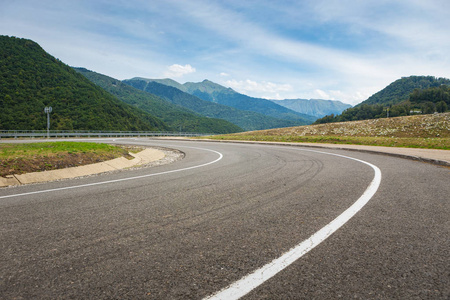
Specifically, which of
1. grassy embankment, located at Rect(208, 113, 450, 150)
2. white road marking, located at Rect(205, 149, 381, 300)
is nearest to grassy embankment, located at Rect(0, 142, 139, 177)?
white road marking, located at Rect(205, 149, 381, 300)

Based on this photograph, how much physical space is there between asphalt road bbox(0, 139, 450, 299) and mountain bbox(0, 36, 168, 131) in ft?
260

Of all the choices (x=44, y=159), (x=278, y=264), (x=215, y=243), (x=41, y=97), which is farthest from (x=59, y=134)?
(x=41, y=97)

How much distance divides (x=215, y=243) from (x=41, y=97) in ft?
343

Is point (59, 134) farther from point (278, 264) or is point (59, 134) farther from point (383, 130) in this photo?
point (383, 130)

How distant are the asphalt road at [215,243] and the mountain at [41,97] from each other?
79184 mm

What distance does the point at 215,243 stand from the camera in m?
2.92

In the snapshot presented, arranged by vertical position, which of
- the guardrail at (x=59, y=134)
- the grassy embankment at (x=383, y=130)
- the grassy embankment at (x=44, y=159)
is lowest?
the guardrail at (x=59, y=134)

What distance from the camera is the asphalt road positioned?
7.00 ft

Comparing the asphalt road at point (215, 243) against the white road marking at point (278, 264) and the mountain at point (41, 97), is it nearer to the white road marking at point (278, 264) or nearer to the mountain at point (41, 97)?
the white road marking at point (278, 264)

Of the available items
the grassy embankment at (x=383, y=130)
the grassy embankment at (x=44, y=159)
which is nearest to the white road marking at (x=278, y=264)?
A: the grassy embankment at (x=44, y=159)

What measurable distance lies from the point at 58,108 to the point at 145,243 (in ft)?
317

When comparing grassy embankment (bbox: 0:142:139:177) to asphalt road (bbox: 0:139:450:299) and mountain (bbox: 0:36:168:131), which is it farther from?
mountain (bbox: 0:36:168:131)

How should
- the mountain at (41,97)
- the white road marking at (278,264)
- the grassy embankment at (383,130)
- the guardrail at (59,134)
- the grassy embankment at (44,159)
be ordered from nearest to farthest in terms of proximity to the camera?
the white road marking at (278,264) < the grassy embankment at (44,159) < the grassy embankment at (383,130) < the guardrail at (59,134) < the mountain at (41,97)

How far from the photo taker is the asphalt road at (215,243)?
213 centimetres
